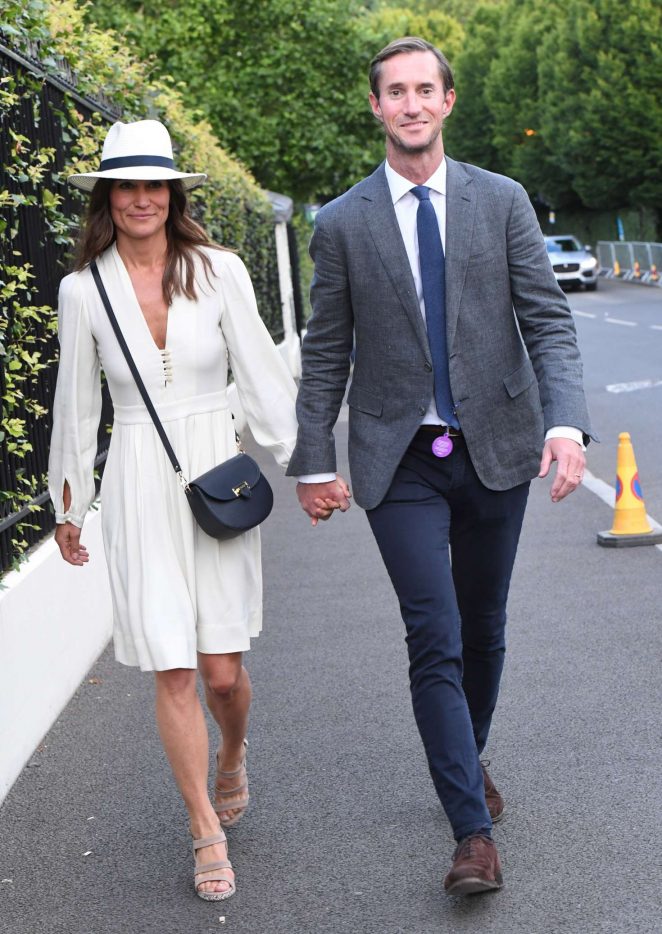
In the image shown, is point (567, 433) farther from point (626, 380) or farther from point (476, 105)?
point (476, 105)

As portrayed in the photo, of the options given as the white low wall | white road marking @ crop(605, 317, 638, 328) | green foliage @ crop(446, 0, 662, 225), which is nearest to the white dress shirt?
the white low wall

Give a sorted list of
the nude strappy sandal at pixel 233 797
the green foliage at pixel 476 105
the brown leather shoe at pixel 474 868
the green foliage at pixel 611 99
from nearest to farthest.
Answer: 1. the brown leather shoe at pixel 474 868
2. the nude strappy sandal at pixel 233 797
3. the green foliage at pixel 611 99
4. the green foliage at pixel 476 105

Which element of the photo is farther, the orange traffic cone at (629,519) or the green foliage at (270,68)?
the green foliage at (270,68)

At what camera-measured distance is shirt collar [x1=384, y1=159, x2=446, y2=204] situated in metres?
4.04

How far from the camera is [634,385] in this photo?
59.6 ft

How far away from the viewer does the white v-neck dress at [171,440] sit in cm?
414

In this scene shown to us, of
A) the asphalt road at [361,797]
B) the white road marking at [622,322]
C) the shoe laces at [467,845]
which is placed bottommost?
the white road marking at [622,322]

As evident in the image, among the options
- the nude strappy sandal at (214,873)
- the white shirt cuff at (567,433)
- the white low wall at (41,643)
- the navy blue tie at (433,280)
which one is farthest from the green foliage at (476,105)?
the nude strappy sandal at (214,873)

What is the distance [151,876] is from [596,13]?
53769mm

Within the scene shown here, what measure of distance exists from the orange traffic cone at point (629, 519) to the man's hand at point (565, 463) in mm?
4602

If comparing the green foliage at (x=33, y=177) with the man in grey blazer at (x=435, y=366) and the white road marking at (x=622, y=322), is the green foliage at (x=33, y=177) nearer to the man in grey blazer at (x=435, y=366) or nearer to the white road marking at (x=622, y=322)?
the man in grey blazer at (x=435, y=366)

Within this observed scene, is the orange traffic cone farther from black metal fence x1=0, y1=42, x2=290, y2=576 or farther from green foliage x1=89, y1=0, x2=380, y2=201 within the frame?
green foliage x1=89, y1=0, x2=380, y2=201

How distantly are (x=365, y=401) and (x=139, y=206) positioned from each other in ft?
2.79

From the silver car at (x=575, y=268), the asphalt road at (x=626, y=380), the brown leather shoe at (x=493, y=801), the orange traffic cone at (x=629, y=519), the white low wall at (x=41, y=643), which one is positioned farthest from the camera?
the silver car at (x=575, y=268)
